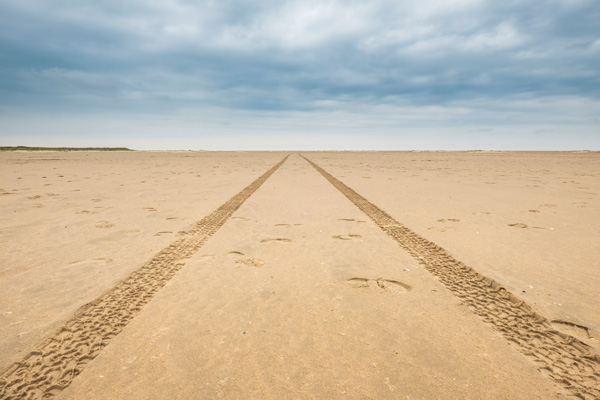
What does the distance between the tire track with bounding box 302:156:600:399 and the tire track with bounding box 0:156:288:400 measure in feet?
8.98

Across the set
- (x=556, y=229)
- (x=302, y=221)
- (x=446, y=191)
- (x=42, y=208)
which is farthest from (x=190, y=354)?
(x=446, y=191)

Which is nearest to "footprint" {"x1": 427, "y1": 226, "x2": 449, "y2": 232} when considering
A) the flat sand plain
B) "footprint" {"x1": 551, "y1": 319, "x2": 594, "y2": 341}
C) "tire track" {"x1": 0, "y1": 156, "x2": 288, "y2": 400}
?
the flat sand plain

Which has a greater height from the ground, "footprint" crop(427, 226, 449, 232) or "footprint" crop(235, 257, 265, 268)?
"footprint" crop(427, 226, 449, 232)

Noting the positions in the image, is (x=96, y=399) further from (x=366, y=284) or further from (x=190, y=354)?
(x=366, y=284)

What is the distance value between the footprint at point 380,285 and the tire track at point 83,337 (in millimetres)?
1855

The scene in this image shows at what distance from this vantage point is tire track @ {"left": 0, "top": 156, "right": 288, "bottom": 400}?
5.40ft

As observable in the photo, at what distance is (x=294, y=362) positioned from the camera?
1795 mm

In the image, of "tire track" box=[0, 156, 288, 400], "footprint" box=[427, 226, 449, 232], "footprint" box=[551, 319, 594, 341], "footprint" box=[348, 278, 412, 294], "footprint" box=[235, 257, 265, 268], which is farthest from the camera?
"footprint" box=[427, 226, 449, 232]

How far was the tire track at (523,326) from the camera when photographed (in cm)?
169

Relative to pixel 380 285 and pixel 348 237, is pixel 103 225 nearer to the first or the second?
pixel 348 237

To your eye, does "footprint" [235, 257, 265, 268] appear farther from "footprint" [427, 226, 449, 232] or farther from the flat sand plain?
"footprint" [427, 226, 449, 232]

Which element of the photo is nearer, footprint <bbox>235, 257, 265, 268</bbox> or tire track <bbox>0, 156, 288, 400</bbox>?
tire track <bbox>0, 156, 288, 400</bbox>

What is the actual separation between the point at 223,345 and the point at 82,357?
854 millimetres

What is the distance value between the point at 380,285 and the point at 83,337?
2.38 metres
